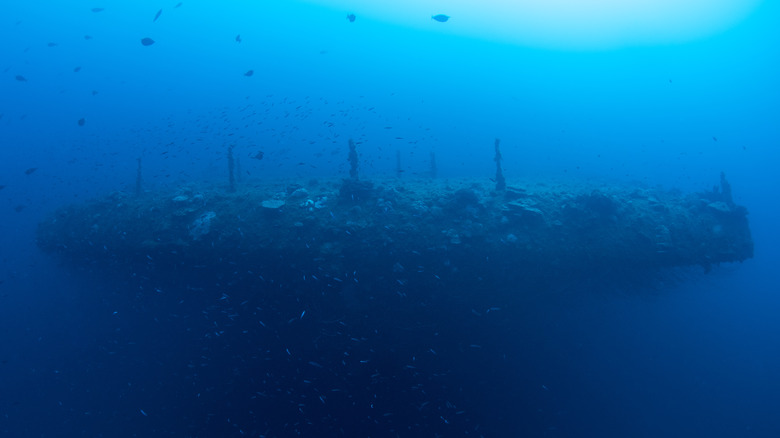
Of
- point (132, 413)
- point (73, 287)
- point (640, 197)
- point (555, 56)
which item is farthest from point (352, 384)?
point (555, 56)

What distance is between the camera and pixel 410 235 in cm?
1545

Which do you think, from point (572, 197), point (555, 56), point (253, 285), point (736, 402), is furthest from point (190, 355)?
point (555, 56)

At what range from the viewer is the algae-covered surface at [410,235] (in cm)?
1493

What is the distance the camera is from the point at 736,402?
63.9 ft

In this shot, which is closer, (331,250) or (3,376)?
(331,250)

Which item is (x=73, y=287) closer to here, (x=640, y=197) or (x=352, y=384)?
(x=352, y=384)

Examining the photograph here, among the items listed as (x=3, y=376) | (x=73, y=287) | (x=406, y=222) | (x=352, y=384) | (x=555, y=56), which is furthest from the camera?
(x=555, y=56)

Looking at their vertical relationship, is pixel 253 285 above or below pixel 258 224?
below

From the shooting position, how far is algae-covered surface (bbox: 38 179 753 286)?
14930 millimetres

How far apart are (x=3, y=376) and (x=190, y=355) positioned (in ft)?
37.8

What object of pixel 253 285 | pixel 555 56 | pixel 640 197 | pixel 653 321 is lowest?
pixel 653 321

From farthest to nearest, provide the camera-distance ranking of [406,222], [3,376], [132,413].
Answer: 1. [3,376]
2. [406,222]
3. [132,413]

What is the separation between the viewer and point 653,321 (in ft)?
64.9

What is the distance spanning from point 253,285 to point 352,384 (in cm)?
569
